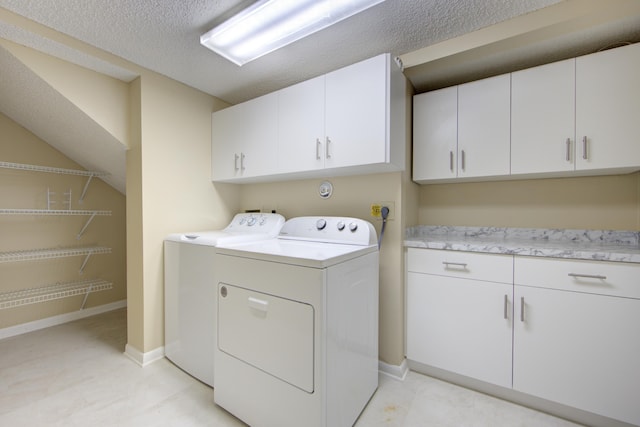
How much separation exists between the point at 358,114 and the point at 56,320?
11.5 ft

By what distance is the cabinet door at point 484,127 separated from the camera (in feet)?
6.09

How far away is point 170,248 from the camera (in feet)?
6.89

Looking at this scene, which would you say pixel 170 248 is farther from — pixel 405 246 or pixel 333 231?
pixel 405 246

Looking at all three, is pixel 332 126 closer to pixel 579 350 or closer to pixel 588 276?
pixel 588 276

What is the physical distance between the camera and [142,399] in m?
1.67

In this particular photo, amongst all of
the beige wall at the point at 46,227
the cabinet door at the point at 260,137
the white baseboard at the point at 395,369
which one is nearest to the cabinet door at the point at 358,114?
the cabinet door at the point at 260,137

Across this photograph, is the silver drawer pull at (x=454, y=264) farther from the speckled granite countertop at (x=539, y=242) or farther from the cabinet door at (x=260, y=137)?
the cabinet door at (x=260, y=137)

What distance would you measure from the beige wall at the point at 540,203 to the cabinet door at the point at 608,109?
0.33m

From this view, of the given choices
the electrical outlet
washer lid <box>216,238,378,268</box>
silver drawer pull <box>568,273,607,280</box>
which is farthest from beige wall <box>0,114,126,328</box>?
silver drawer pull <box>568,273,607,280</box>

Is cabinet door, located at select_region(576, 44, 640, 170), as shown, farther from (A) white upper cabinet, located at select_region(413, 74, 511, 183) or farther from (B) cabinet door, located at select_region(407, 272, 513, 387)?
(B) cabinet door, located at select_region(407, 272, 513, 387)

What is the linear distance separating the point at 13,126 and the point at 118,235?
4.39ft

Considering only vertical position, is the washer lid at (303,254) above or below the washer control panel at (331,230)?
below

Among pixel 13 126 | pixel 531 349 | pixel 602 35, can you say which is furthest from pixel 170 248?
pixel 602 35

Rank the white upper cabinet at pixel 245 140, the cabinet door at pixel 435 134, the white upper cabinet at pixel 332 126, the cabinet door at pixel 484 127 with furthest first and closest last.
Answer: the white upper cabinet at pixel 245 140 → the cabinet door at pixel 435 134 → the cabinet door at pixel 484 127 → the white upper cabinet at pixel 332 126
